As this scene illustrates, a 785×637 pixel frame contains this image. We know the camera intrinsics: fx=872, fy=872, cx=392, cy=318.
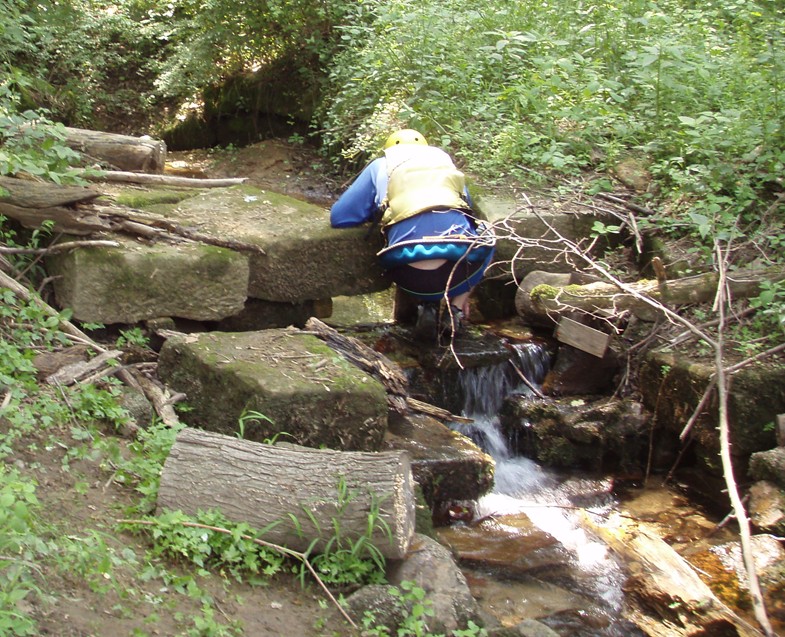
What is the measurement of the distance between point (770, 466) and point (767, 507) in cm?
25

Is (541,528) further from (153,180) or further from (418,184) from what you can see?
(153,180)

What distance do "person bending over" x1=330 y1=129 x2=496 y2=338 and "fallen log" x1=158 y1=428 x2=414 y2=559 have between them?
2.32 metres

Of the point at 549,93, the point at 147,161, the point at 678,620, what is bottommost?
the point at 678,620

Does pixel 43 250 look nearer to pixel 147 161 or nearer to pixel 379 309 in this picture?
pixel 147 161

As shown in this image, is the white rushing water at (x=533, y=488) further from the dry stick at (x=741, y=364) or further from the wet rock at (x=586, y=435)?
the dry stick at (x=741, y=364)

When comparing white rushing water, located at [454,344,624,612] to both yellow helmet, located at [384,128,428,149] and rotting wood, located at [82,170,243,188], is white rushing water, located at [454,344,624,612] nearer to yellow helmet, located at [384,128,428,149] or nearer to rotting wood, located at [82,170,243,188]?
yellow helmet, located at [384,128,428,149]

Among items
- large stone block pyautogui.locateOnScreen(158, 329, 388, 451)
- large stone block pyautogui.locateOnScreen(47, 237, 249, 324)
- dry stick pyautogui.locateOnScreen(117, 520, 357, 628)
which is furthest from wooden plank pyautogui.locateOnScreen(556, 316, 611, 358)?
dry stick pyautogui.locateOnScreen(117, 520, 357, 628)

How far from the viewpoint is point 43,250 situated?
5359 mm

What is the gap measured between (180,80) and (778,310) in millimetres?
9054

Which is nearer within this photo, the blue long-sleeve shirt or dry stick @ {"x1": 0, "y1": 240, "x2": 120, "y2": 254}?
dry stick @ {"x1": 0, "y1": 240, "x2": 120, "y2": 254}

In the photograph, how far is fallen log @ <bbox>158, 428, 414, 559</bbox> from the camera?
12.8ft

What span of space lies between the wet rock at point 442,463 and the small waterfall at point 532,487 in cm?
30

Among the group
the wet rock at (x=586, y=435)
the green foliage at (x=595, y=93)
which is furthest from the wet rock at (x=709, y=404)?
the green foliage at (x=595, y=93)

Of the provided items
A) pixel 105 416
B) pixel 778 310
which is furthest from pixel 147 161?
pixel 778 310
